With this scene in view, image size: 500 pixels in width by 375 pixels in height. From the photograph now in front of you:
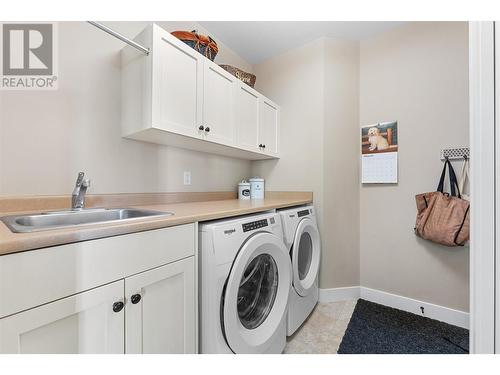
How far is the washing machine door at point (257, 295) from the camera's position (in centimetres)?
102

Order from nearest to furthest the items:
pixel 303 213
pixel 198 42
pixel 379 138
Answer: pixel 198 42, pixel 303 213, pixel 379 138

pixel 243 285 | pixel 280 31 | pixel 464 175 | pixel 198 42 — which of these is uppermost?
pixel 280 31

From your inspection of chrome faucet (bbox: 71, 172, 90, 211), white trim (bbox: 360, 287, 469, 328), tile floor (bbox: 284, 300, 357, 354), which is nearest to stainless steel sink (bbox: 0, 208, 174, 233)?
chrome faucet (bbox: 71, 172, 90, 211)

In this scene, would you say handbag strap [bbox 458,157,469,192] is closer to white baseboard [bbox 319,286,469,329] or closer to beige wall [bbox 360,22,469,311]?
beige wall [bbox 360,22,469,311]

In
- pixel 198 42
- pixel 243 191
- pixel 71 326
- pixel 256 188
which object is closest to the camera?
pixel 71 326

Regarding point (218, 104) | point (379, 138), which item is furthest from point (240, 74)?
point (379, 138)

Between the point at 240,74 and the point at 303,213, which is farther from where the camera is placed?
the point at 240,74

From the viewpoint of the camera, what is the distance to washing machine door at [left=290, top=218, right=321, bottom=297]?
171 cm

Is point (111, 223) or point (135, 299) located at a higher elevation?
point (111, 223)

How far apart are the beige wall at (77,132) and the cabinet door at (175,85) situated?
364 mm

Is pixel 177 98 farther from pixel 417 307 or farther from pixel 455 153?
pixel 417 307

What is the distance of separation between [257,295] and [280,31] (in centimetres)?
224

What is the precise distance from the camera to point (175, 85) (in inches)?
52.8

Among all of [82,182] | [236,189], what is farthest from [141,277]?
[236,189]
